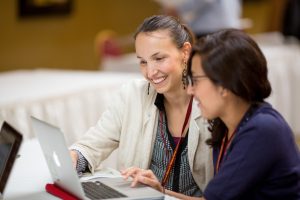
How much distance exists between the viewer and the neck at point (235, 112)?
72.8 inches

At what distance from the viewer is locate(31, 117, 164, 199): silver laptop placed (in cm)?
182

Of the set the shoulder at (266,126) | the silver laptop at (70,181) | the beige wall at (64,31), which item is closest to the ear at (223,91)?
the shoulder at (266,126)

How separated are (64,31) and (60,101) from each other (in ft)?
9.02

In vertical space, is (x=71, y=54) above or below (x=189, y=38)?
below

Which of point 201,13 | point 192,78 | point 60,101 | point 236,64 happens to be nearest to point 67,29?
point 201,13

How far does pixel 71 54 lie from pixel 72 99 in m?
2.81

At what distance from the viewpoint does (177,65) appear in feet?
7.79

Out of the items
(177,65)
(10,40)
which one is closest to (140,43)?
(177,65)

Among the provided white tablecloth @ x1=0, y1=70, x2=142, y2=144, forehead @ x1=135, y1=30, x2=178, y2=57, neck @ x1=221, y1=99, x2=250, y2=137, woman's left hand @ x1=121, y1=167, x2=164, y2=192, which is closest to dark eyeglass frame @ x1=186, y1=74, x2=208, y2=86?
neck @ x1=221, y1=99, x2=250, y2=137

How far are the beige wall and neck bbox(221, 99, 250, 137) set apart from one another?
14.9ft

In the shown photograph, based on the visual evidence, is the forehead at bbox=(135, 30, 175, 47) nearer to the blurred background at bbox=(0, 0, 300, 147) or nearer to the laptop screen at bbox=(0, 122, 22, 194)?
the laptop screen at bbox=(0, 122, 22, 194)

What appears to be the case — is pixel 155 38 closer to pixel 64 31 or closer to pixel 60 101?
pixel 60 101

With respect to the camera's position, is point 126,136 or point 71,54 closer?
point 126,136

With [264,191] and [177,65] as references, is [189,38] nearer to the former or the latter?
[177,65]
